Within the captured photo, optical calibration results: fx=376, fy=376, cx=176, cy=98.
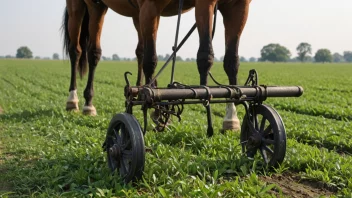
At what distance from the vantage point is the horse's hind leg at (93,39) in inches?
295

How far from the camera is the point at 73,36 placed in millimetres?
8445

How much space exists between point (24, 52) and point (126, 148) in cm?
15564

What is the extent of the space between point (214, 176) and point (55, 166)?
1.63 meters

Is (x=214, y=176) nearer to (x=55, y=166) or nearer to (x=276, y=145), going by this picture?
(x=276, y=145)

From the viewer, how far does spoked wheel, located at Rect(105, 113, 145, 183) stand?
122 inches

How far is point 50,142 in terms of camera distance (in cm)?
519

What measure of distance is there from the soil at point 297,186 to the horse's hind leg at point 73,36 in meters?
5.60

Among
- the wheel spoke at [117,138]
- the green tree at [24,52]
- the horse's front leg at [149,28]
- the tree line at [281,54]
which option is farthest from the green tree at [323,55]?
the wheel spoke at [117,138]

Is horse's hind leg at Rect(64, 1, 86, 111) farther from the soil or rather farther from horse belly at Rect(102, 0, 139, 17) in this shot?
the soil

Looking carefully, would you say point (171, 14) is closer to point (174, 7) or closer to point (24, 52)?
point (174, 7)


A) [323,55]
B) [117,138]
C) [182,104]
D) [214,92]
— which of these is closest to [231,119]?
[182,104]

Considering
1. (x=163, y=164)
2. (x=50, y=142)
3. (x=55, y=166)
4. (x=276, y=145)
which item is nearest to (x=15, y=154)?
(x=50, y=142)

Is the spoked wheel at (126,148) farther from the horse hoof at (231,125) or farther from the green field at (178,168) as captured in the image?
the horse hoof at (231,125)

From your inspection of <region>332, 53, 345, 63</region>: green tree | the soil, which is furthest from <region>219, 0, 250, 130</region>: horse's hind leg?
<region>332, 53, 345, 63</region>: green tree
